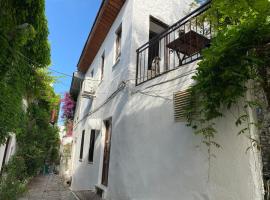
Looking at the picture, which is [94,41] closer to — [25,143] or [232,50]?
[25,143]

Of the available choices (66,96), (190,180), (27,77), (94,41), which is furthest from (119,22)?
(66,96)

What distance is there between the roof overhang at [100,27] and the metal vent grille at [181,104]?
487cm

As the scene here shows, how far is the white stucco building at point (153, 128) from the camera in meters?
2.95

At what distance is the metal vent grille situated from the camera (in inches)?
146

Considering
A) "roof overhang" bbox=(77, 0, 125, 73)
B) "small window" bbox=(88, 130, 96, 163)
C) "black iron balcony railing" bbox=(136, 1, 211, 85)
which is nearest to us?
"black iron balcony railing" bbox=(136, 1, 211, 85)

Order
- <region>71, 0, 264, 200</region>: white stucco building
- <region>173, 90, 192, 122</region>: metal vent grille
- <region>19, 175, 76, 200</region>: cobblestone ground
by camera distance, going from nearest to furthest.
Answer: <region>71, 0, 264, 200</region>: white stucco building, <region>173, 90, 192, 122</region>: metal vent grille, <region>19, 175, 76, 200</region>: cobblestone ground

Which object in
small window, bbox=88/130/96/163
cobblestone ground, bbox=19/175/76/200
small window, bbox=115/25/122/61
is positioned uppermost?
small window, bbox=115/25/122/61

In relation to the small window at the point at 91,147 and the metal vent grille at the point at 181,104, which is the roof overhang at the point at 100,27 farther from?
the metal vent grille at the point at 181,104

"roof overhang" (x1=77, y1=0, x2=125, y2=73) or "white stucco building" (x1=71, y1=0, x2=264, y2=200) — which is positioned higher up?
"roof overhang" (x1=77, y1=0, x2=125, y2=73)

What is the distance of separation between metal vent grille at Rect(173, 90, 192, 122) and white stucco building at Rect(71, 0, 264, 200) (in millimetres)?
27

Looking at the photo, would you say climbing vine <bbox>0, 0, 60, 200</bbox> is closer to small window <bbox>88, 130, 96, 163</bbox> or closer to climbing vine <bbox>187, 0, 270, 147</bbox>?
small window <bbox>88, 130, 96, 163</bbox>

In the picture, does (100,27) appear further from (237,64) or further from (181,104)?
(237,64)

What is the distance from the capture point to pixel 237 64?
8.95ft

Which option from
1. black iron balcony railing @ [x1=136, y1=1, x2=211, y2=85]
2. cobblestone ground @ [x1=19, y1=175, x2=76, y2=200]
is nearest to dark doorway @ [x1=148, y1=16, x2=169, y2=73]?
black iron balcony railing @ [x1=136, y1=1, x2=211, y2=85]
